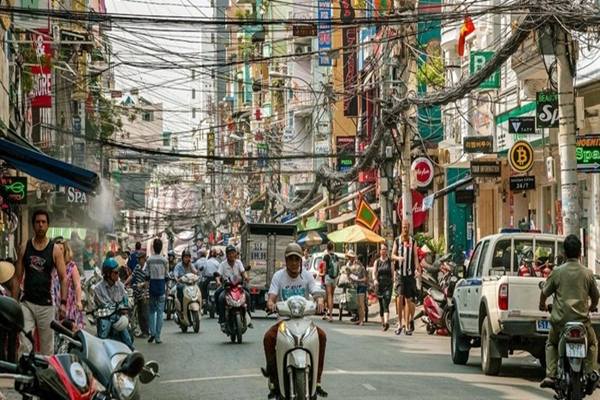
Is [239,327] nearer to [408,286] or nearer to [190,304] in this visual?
[190,304]

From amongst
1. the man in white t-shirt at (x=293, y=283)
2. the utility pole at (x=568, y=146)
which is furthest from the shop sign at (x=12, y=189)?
the man in white t-shirt at (x=293, y=283)

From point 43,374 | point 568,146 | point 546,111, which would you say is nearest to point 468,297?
point 568,146

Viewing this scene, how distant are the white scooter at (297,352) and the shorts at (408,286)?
50.5 feet

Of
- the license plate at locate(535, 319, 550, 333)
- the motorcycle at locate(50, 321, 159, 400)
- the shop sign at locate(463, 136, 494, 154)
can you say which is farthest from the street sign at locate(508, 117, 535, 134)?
the motorcycle at locate(50, 321, 159, 400)

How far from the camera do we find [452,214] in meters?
49.1

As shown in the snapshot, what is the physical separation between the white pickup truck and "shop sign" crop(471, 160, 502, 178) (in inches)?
645

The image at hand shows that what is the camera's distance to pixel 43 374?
6969mm

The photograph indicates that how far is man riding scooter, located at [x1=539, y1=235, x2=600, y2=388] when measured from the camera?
14.5m

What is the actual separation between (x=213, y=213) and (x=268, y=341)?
375ft

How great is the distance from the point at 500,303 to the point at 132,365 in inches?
438

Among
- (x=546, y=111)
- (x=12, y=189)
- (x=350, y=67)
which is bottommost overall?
(x=12, y=189)

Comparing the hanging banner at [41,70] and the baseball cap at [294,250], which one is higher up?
the hanging banner at [41,70]

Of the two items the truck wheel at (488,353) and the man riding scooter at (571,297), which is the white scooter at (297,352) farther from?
the truck wheel at (488,353)

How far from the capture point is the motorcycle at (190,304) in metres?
29.7
